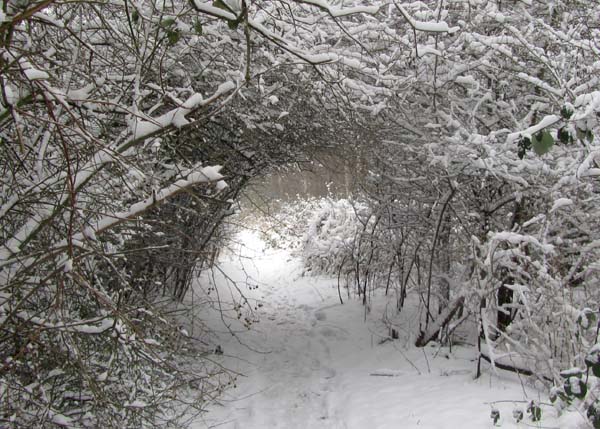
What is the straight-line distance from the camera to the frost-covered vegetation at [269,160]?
242cm

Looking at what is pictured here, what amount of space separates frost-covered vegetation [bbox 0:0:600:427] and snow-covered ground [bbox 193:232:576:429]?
31 centimetres

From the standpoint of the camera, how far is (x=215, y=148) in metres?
5.75

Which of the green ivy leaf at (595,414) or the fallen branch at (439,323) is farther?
the fallen branch at (439,323)

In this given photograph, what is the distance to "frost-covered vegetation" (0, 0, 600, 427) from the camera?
242 cm

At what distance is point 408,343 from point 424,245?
4.05 feet

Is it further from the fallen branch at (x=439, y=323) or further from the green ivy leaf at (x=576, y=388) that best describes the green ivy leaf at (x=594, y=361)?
the fallen branch at (x=439, y=323)

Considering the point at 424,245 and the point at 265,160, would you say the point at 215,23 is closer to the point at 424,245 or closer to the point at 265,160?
the point at 265,160

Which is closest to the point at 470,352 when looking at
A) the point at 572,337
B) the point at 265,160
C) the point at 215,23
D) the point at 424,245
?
the point at 424,245

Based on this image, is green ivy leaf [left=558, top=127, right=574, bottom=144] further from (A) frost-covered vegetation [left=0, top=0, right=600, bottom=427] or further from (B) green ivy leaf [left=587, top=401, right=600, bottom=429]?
(B) green ivy leaf [left=587, top=401, right=600, bottom=429]

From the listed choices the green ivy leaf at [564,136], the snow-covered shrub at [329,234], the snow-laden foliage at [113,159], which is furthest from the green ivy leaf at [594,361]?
the snow-covered shrub at [329,234]

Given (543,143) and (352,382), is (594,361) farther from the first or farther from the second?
(352,382)

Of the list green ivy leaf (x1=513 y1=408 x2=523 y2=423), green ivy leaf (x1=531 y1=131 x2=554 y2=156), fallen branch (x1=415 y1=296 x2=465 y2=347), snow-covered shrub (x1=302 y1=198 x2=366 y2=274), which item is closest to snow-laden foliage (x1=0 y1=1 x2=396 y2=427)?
green ivy leaf (x1=531 y1=131 x2=554 y2=156)

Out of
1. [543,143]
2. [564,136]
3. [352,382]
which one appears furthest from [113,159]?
[352,382]

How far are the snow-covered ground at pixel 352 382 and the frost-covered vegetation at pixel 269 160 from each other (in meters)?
0.31
